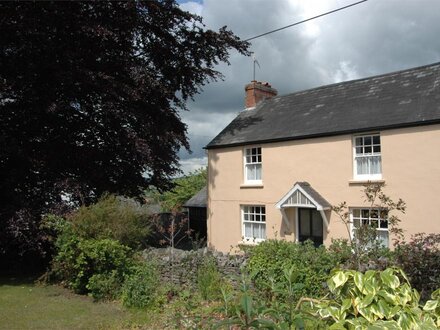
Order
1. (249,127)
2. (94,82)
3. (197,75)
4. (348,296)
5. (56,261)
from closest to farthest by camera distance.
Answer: (348,296)
(56,261)
(94,82)
(197,75)
(249,127)

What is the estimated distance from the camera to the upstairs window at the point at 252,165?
19.5 metres

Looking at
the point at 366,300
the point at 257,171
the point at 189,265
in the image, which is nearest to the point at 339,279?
the point at 366,300

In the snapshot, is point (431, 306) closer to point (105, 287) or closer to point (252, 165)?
point (105, 287)

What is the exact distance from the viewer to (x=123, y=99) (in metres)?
15.3

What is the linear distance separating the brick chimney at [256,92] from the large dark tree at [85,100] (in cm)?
532

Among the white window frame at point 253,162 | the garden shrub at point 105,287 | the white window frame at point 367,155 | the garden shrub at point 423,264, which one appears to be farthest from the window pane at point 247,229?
the garden shrub at point 423,264

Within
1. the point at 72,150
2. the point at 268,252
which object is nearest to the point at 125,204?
the point at 72,150

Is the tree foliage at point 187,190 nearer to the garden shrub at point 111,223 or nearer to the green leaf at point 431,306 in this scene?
the garden shrub at point 111,223

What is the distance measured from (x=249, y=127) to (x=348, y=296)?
57.3 feet

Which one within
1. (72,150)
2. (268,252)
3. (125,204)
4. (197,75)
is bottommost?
(268,252)

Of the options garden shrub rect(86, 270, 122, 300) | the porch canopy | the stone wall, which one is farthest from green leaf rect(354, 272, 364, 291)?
the porch canopy

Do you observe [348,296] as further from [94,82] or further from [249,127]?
[249,127]

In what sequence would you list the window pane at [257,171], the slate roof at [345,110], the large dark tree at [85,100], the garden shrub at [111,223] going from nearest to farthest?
1. the garden shrub at [111,223]
2. the large dark tree at [85,100]
3. the slate roof at [345,110]
4. the window pane at [257,171]

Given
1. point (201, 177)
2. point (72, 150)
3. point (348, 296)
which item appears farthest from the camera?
point (201, 177)
